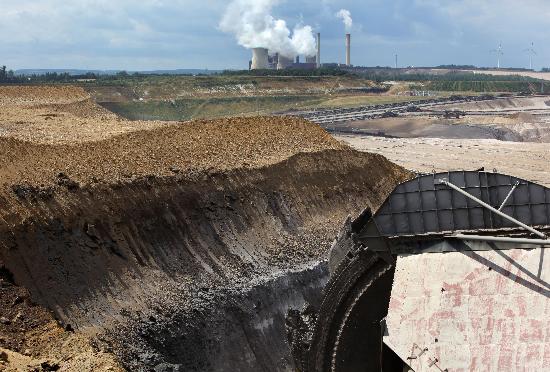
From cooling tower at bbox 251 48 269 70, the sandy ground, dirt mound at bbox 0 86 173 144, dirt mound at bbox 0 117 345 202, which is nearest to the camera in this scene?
dirt mound at bbox 0 117 345 202

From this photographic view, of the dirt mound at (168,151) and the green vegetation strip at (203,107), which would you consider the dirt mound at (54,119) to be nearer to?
the dirt mound at (168,151)

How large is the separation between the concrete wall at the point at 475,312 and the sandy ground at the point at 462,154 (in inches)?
1769

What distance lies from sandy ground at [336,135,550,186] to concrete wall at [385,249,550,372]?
4493 cm

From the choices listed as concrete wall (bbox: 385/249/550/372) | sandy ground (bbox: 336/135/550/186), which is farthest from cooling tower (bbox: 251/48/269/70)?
concrete wall (bbox: 385/249/550/372)

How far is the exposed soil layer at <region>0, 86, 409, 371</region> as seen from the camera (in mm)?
25453

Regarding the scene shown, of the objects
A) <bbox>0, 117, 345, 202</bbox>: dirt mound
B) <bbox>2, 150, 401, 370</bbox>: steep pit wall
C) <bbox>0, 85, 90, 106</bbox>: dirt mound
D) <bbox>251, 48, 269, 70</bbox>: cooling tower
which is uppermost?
<bbox>251, 48, 269, 70</bbox>: cooling tower

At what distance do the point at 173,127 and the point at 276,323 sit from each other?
14.5 m

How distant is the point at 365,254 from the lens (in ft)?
71.9

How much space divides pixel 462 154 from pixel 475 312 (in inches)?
2485

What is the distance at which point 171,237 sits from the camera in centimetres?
3094

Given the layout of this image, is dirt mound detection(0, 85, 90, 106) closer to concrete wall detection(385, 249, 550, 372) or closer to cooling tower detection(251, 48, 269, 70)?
concrete wall detection(385, 249, 550, 372)

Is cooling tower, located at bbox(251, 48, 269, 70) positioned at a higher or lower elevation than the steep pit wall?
higher

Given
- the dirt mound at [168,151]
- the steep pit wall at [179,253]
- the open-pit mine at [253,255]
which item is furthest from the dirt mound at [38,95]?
the steep pit wall at [179,253]

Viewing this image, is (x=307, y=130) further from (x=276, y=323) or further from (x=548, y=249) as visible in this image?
(x=548, y=249)
